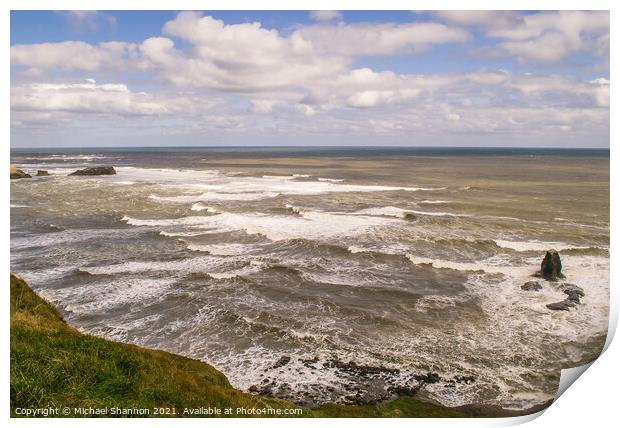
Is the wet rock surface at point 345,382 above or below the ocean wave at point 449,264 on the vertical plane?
below

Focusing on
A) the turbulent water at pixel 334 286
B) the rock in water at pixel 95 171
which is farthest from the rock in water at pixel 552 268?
the rock in water at pixel 95 171

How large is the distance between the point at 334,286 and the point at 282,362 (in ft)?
19.6

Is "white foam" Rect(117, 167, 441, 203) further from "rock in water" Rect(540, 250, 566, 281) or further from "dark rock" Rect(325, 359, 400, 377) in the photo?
"dark rock" Rect(325, 359, 400, 377)

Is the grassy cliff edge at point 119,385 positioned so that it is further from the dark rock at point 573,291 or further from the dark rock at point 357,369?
the dark rock at point 573,291

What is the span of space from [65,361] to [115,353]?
3.53 ft

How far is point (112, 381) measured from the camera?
29.1 feet

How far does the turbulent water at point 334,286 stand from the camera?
492 inches

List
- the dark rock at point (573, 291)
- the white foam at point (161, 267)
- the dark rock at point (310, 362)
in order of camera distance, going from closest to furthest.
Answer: the dark rock at point (310, 362)
the dark rock at point (573, 291)
the white foam at point (161, 267)

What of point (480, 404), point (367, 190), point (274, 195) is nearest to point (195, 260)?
point (480, 404)

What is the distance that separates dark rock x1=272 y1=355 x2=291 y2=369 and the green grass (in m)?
1.77

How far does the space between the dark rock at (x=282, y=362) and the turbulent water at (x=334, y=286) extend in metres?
0.06

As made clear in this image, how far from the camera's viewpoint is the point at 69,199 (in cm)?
3847

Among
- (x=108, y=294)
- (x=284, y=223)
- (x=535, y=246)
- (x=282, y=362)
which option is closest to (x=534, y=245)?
(x=535, y=246)

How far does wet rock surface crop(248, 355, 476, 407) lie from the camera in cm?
1101
